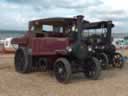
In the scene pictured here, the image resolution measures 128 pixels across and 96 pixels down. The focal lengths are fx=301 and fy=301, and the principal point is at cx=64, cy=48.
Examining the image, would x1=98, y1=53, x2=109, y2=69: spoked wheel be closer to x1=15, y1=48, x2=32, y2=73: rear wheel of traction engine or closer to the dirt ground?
the dirt ground

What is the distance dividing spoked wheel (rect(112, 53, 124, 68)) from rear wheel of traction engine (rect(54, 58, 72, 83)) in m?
4.66

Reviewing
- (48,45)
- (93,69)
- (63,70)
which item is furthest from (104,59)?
(63,70)

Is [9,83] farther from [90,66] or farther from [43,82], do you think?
[90,66]

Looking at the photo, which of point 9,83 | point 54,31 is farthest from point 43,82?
point 54,31

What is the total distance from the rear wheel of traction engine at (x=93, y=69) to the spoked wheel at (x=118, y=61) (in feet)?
11.7

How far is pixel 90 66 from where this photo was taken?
10820 mm

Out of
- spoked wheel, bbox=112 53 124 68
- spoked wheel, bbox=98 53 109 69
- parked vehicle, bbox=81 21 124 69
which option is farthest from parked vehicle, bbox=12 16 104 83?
spoked wheel, bbox=112 53 124 68

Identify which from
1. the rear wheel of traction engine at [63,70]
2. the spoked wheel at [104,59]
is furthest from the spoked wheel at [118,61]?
the rear wheel of traction engine at [63,70]

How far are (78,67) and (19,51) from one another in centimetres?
298

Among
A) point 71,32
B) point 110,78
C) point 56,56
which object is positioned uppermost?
point 71,32

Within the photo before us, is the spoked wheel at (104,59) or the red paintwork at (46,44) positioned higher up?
the red paintwork at (46,44)

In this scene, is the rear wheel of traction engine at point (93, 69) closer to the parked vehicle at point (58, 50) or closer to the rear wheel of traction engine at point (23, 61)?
the parked vehicle at point (58, 50)

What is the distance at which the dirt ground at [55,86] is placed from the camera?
27.1ft

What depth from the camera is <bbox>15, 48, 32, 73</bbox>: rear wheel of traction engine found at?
38.4ft
